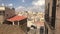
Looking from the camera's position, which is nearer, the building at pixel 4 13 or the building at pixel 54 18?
the building at pixel 54 18

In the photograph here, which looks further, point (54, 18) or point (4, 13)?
point (4, 13)

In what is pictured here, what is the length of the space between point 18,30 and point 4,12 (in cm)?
529

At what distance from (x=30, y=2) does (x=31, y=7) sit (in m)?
0.49

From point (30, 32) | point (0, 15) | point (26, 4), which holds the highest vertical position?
point (26, 4)

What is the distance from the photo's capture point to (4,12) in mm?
13789

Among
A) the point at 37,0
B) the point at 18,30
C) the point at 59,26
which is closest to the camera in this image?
the point at 59,26

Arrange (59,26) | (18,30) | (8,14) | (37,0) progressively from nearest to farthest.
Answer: (59,26) < (18,30) < (37,0) < (8,14)

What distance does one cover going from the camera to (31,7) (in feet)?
43.1

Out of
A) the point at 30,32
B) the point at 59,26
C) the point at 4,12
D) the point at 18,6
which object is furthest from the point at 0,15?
the point at 59,26

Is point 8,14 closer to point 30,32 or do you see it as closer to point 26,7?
point 26,7

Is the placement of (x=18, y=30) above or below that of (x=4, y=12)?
below

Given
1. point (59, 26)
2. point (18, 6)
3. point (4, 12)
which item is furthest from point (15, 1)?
point (59, 26)

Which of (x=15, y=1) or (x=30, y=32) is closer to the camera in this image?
(x=30, y=32)

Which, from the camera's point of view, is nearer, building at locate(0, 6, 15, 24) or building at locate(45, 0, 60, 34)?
building at locate(45, 0, 60, 34)
